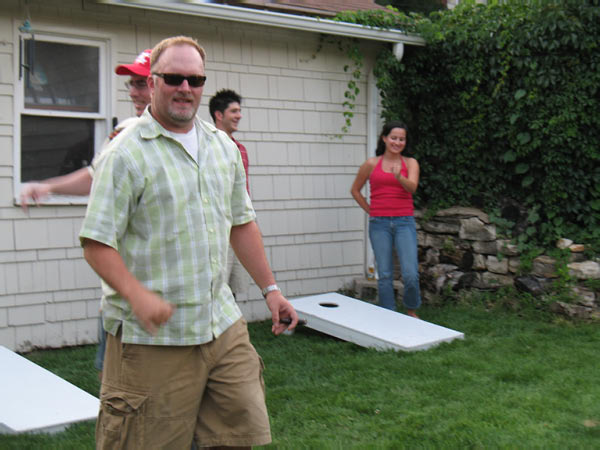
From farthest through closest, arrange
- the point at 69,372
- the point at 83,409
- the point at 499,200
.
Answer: the point at 499,200 < the point at 69,372 < the point at 83,409

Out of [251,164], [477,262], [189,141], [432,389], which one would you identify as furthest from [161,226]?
[477,262]

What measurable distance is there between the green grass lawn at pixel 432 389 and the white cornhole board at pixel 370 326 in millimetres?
94

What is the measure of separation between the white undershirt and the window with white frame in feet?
12.2

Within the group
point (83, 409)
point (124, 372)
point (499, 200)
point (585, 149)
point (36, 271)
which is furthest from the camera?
point (499, 200)

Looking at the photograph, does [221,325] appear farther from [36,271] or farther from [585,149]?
[585,149]

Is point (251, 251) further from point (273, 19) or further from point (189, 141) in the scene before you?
point (273, 19)

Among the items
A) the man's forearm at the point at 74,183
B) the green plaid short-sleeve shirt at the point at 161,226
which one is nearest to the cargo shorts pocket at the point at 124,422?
the green plaid short-sleeve shirt at the point at 161,226

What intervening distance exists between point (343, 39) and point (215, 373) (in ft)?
19.3

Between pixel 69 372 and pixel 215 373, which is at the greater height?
pixel 215 373

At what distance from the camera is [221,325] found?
8.22 ft

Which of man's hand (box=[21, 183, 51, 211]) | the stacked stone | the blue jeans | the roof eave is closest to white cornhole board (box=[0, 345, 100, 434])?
man's hand (box=[21, 183, 51, 211])

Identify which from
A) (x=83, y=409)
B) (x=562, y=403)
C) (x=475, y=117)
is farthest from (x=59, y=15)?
(x=562, y=403)

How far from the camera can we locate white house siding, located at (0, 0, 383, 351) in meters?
5.87

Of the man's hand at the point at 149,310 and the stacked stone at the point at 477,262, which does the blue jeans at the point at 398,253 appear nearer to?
the stacked stone at the point at 477,262
